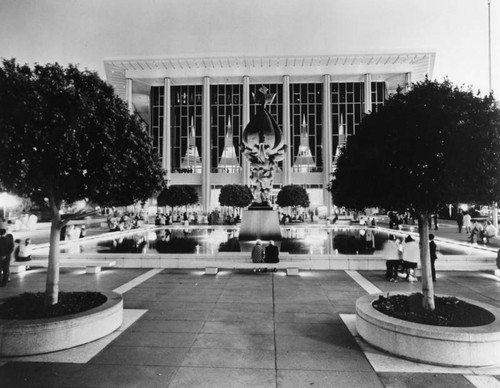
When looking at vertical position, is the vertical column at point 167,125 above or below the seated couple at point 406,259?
above

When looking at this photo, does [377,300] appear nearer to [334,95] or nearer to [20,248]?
[20,248]

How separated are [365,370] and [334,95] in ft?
189

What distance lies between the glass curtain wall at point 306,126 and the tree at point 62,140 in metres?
52.0

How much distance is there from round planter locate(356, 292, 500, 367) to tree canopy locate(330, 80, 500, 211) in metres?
1.84

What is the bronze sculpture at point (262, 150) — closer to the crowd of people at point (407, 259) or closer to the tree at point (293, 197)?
the crowd of people at point (407, 259)

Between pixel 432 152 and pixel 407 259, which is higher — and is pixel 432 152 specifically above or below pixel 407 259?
above

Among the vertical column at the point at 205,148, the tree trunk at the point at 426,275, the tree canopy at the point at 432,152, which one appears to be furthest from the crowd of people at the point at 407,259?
the vertical column at the point at 205,148

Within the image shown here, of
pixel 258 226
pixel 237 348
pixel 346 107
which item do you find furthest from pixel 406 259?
pixel 346 107

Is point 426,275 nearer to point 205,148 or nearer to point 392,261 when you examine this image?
point 392,261

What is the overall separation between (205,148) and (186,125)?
5.46m

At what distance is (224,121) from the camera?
58125mm

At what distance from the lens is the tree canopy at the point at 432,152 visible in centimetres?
537

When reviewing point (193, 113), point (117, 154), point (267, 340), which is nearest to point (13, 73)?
point (117, 154)

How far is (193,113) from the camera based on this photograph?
58719mm
